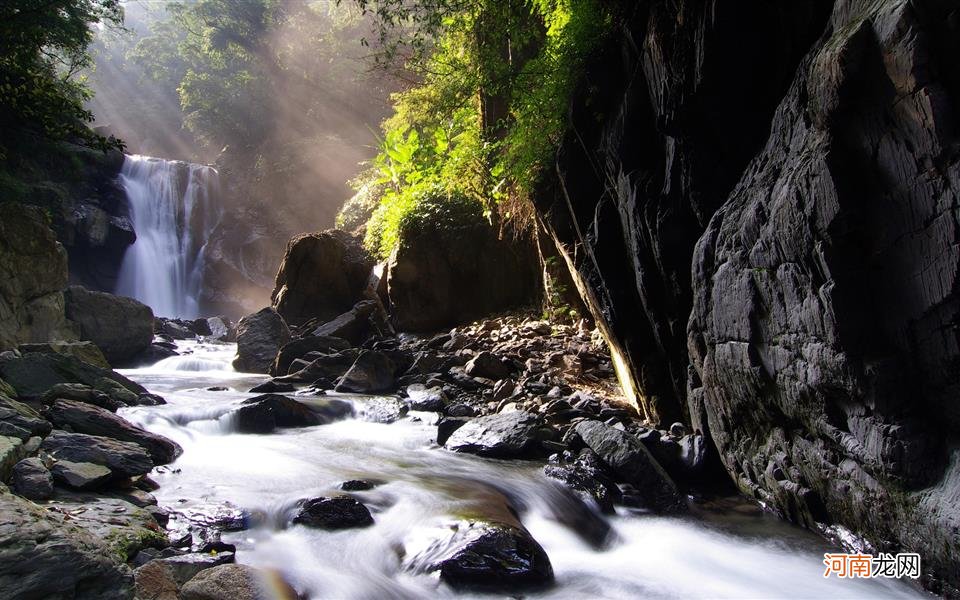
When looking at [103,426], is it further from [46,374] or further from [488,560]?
[488,560]

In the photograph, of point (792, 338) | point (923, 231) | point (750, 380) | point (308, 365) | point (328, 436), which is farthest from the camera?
point (308, 365)

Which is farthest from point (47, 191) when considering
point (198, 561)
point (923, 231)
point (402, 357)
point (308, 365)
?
point (923, 231)

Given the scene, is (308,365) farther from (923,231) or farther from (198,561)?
(923,231)

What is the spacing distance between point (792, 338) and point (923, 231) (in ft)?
4.14

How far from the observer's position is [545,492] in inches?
237

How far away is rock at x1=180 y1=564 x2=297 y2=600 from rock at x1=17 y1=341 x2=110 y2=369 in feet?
21.1

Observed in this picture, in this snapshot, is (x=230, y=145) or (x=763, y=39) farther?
(x=230, y=145)

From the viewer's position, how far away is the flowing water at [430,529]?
4.32 metres

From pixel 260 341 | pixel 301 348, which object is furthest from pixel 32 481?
pixel 260 341

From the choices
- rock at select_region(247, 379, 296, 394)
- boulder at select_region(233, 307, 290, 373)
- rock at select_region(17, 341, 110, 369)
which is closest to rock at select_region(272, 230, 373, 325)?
boulder at select_region(233, 307, 290, 373)

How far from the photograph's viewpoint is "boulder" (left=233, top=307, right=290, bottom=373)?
14.5m

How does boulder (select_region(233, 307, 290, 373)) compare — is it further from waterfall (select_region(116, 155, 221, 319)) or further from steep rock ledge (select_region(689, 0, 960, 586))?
waterfall (select_region(116, 155, 221, 319))

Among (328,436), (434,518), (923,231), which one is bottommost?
(434,518)

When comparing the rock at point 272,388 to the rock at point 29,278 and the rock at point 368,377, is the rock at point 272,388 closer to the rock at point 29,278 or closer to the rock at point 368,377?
the rock at point 368,377
